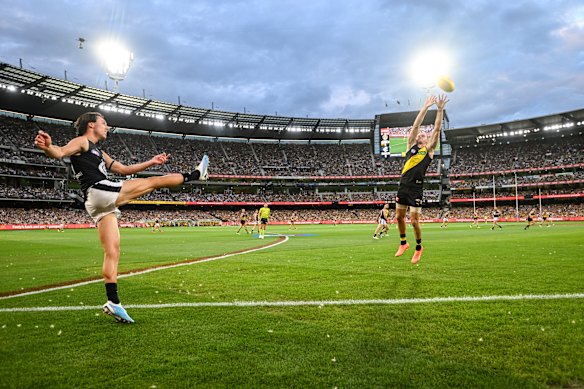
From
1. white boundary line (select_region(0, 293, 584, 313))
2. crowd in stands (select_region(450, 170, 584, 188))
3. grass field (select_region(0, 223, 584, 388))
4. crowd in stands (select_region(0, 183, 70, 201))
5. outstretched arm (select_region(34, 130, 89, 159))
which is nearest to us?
grass field (select_region(0, 223, 584, 388))

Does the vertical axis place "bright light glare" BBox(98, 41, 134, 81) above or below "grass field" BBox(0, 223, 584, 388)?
above

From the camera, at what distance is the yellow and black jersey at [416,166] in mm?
9375

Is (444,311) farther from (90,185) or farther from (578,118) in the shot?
(578,118)

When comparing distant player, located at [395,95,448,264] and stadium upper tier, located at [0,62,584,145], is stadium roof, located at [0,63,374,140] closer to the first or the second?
stadium upper tier, located at [0,62,584,145]

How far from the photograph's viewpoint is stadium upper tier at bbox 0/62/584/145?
Result: 2511 inches

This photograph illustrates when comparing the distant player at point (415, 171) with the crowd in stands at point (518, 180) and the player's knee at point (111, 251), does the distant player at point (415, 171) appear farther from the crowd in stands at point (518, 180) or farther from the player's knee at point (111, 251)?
the crowd in stands at point (518, 180)

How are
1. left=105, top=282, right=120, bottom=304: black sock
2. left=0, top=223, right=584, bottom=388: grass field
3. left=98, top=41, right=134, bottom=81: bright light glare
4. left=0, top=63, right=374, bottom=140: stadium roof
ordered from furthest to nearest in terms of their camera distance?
left=0, top=63, right=374, bottom=140: stadium roof
left=98, top=41, right=134, bottom=81: bright light glare
left=105, top=282, right=120, bottom=304: black sock
left=0, top=223, right=584, bottom=388: grass field

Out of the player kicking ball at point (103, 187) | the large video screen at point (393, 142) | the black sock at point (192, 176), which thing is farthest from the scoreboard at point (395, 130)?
the player kicking ball at point (103, 187)

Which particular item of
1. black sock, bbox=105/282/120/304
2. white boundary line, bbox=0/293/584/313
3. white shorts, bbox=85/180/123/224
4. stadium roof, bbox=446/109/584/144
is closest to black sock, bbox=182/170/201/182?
white shorts, bbox=85/180/123/224

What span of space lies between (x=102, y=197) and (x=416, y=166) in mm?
6910

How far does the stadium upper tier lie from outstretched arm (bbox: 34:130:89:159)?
61940mm

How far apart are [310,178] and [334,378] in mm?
92827

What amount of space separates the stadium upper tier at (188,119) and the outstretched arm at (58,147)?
203 ft

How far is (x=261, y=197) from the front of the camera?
9175cm
